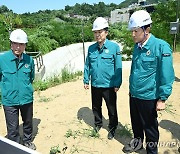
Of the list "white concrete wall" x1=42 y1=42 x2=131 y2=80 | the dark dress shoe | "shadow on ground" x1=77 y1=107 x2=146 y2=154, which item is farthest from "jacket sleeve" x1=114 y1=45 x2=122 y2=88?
"white concrete wall" x1=42 y1=42 x2=131 y2=80

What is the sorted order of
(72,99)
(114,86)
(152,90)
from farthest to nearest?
(72,99)
(114,86)
(152,90)

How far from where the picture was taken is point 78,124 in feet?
14.6

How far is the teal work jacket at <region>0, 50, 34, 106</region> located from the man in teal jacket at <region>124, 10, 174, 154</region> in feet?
4.69

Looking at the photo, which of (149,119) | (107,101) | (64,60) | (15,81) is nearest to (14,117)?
(15,81)

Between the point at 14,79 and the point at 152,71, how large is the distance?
5.85 feet

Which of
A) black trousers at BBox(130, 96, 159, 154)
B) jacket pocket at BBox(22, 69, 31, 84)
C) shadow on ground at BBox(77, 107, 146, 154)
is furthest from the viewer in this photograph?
shadow on ground at BBox(77, 107, 146, 154)

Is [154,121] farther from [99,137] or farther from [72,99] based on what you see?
[72,99]

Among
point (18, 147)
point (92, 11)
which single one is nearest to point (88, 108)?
point (18, 147)

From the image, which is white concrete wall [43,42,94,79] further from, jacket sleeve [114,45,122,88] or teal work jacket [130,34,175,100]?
teal work jacket [130,34,175,100]

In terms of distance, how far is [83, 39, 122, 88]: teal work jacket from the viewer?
3.49 meters

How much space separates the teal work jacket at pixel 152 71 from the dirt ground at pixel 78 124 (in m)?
1.07

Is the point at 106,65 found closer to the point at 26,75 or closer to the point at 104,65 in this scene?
the point at 104,65

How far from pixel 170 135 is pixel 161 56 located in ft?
5.69

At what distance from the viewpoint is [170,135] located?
12.6 ft
